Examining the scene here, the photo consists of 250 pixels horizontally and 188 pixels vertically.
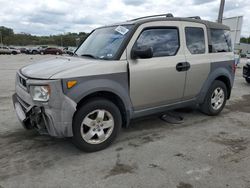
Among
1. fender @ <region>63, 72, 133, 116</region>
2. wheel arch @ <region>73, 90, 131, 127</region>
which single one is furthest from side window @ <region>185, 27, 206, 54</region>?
wheel arch @ <region>73, 90, 131, 127</region>

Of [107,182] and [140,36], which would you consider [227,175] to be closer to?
[107,182]

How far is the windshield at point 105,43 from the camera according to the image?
12.0ft

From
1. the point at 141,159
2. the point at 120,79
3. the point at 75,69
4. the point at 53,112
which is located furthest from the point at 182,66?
the point at 53,112

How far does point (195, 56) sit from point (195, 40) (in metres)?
0.33

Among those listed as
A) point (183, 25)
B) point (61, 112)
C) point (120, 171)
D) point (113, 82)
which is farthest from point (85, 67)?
point (183, 25)

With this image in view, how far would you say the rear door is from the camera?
4.31 metres

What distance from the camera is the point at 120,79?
3506mm

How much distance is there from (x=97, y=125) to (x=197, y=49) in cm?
252

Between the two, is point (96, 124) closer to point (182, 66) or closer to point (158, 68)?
point (158, 68)

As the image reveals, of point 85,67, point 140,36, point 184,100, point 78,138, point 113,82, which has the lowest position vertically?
point 78,138

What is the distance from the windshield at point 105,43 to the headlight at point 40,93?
109 centimetres

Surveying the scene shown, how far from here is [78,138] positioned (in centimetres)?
326

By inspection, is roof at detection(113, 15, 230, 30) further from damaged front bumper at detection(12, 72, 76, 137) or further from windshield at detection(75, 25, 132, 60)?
damaged front bumper at detection(12, 72, 76, 137)

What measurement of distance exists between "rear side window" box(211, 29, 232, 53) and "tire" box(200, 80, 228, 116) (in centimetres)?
71
